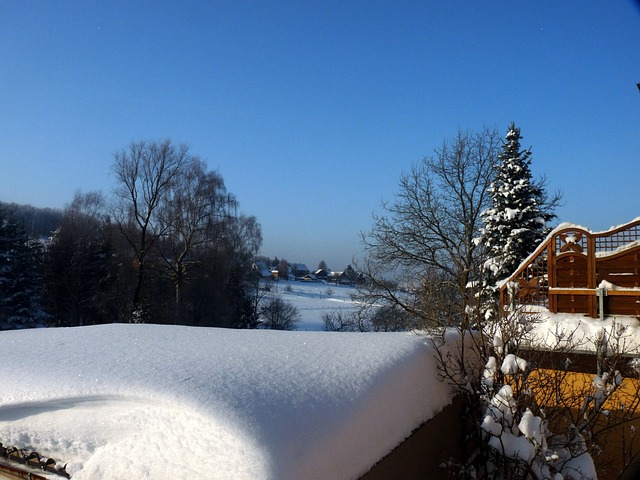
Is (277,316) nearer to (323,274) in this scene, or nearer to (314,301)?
(314,301)

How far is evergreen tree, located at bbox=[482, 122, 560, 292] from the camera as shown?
50.1 ft

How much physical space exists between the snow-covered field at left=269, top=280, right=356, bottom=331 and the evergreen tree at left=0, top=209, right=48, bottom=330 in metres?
16.0

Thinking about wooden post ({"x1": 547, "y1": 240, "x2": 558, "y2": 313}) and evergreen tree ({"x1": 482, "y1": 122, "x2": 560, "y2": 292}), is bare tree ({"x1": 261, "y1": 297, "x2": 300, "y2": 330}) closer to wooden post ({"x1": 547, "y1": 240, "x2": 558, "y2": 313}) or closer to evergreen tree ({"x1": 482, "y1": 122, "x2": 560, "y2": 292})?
evergreen tree ({"x1": 482, "y1": 122, "x2": 560, "y2": 292})

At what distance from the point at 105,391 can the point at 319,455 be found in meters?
1.25

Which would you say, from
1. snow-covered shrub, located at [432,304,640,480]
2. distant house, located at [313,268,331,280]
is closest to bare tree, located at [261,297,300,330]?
snow-covered shrub, located at [432,304,640,480]

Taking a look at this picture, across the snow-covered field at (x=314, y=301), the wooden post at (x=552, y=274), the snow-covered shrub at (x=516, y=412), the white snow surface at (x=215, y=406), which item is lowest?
the snow-covered field at (x=314, y=301)

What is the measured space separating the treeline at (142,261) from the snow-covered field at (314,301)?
27.0 feet

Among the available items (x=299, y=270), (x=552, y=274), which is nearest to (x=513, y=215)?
(x=552, y=274)

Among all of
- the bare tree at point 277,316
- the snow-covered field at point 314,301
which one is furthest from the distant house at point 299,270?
the bare tree at point 277,316

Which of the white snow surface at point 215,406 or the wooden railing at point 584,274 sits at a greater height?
the wooden railing at point 584,274

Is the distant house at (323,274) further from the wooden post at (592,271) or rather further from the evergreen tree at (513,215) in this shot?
the wooden post at (592,271)

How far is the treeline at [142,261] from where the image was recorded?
2331 centimetres

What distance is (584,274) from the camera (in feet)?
27.0

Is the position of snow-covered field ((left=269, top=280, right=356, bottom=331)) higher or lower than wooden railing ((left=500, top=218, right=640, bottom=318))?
lower
